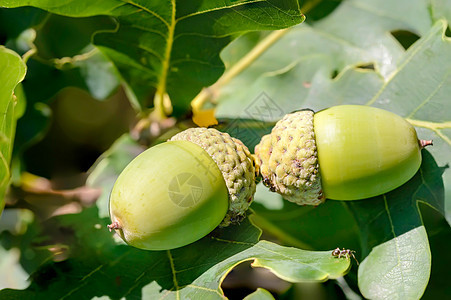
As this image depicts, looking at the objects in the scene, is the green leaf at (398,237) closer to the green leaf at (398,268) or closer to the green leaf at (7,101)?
the green leaf at (398,268)

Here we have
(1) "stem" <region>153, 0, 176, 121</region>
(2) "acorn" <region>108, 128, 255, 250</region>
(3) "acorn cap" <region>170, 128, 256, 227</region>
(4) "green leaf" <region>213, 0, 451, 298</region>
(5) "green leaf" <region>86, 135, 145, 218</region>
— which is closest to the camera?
(2) "acorn" <region>108, 128, 255, 250</region>

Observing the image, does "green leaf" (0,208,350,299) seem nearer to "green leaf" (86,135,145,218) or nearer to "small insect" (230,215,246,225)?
"small insect" (230,215,246,225)

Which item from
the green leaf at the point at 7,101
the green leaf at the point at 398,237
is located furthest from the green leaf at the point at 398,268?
the green leaf at the point at 7,101

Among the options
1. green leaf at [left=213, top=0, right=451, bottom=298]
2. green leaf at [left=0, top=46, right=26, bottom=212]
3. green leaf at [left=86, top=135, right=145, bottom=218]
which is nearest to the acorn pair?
green leaf at [left=213, top=0, right=451, bottom=298]

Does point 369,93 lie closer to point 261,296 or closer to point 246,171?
point 246,171

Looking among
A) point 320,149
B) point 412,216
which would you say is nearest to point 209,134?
point 320,149

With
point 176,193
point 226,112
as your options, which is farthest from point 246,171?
point 226,112
